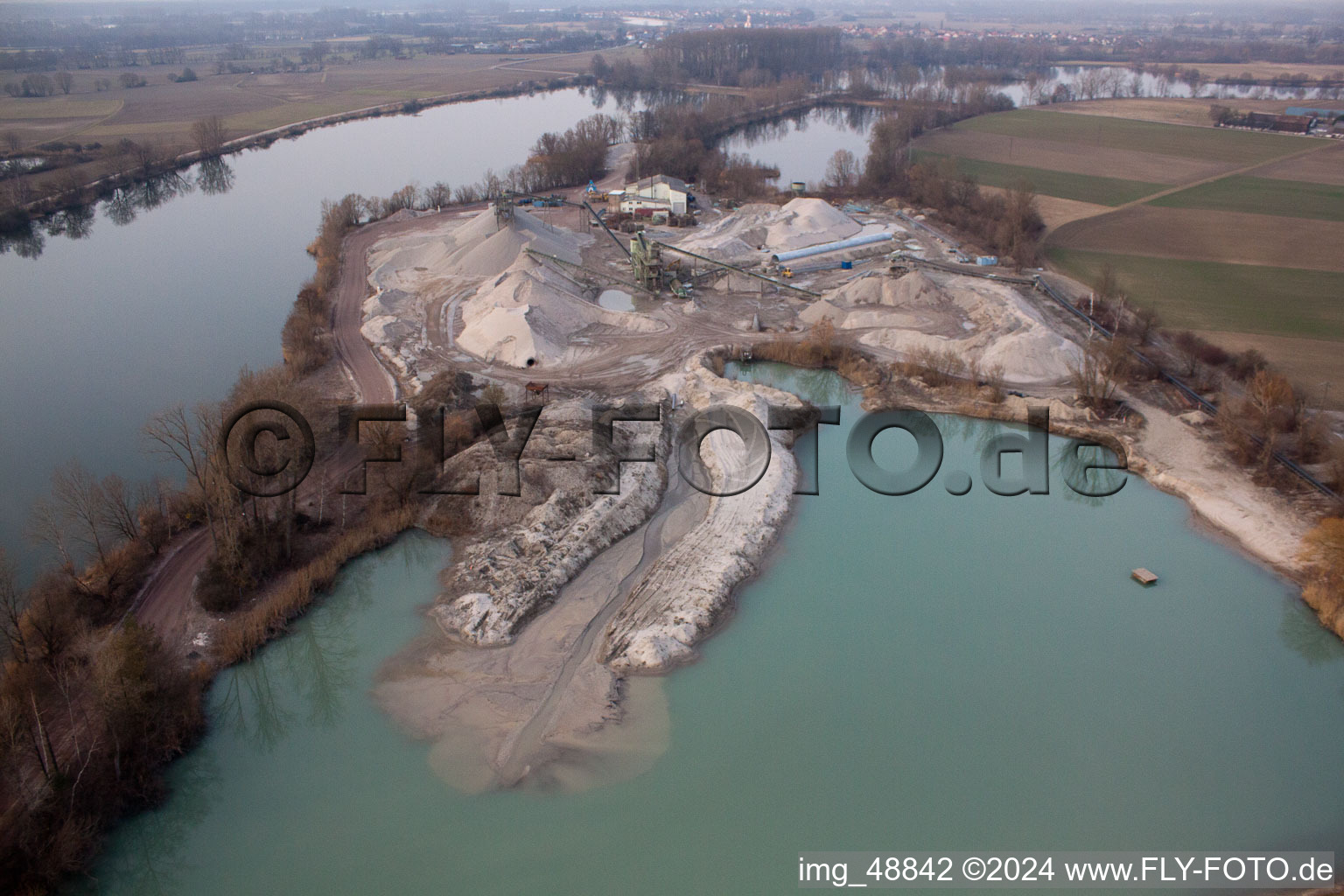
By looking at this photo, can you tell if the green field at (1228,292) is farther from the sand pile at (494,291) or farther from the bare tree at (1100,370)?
the sand pile at (494,291)

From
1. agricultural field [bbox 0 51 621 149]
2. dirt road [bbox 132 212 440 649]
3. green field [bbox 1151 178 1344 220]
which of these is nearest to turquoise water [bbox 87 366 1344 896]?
dirt road [bbox 132 212 440 649]

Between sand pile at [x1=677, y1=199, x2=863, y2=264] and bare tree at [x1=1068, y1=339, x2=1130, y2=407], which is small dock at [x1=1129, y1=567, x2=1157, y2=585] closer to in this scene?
bare tree at [x1=1068, y1=339, x2=1130, y2=407]

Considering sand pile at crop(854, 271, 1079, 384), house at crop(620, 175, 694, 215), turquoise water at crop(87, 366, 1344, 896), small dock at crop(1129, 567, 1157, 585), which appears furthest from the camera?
house at crop(620, 175, 694, 215)


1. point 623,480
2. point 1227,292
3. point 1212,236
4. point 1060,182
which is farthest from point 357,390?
point 1060,182

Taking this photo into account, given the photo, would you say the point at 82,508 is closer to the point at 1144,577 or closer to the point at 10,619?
the point at 10,619

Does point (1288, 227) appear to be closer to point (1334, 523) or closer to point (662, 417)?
point (1334, 523)

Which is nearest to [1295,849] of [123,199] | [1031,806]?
[1031,806]
